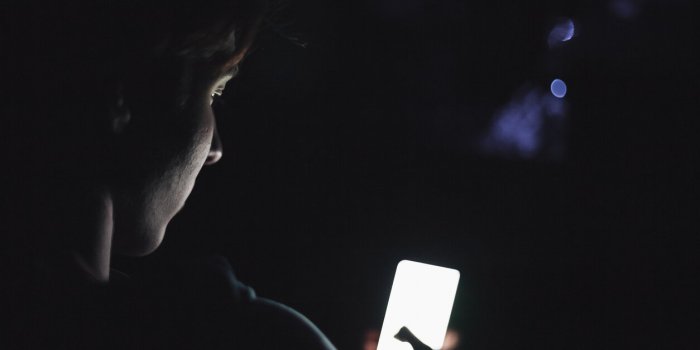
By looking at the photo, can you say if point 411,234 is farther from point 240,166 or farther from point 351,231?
point 240,166

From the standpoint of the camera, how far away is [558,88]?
2.87 m

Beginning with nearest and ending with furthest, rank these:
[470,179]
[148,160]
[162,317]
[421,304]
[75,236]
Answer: [162,317] → [75,236] → [148,160] → [421,304] → [470,179]

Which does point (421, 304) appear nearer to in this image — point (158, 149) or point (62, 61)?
point (158, 149)

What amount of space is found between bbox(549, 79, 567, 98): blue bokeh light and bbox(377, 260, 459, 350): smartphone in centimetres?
219

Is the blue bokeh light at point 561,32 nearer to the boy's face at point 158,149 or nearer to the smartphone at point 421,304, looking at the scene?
the smartphone at point 421,304

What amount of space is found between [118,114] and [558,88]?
268 centimetres

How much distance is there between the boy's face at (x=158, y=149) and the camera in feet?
2.07

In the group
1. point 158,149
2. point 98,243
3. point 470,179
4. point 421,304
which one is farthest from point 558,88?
point 98,243

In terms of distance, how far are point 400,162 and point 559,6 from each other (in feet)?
4.02

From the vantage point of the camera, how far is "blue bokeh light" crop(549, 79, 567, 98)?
112 inches

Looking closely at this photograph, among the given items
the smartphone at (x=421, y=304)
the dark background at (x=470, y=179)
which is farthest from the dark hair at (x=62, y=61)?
the dark background at (x=470, y=179)

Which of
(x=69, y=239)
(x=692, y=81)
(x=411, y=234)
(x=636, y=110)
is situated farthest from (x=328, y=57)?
(x=69, y=239)

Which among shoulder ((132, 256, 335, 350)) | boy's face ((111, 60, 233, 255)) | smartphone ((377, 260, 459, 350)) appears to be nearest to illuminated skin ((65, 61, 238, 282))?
boy's face ((111, 60, 233, 255))

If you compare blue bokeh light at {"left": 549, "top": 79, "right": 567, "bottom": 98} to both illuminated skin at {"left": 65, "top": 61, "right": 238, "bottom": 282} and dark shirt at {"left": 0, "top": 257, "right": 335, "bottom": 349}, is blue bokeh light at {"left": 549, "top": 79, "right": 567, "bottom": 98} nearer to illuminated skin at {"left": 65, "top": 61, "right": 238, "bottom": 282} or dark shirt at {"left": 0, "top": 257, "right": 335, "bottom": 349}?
illuminated skin at {"left": 65, "top": 61, "right": 238, "bottom": 282}
